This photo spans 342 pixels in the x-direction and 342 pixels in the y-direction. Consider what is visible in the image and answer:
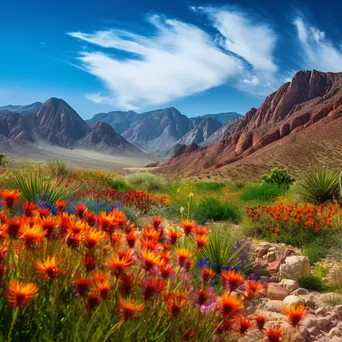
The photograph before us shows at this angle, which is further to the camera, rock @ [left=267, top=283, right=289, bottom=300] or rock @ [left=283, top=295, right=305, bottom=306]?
rock @ [left=267, top=283, right=289, bottom=300]

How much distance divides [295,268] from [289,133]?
8342 cm

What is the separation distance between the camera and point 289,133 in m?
85.5

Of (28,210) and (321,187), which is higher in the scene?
(321,187)

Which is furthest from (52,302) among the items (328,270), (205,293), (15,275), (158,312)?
(328,270)

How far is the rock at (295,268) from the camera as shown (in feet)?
19.2

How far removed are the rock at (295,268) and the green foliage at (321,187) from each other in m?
7.38

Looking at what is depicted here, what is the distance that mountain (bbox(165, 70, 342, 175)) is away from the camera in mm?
53944

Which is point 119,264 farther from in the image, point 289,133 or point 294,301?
point 289,133

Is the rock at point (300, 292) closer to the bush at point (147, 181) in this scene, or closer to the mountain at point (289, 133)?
the bush at point (147, 181)

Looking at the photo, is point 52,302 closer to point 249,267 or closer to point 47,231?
point 47,231

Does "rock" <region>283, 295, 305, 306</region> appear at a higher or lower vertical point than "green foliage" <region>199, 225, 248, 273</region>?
lower

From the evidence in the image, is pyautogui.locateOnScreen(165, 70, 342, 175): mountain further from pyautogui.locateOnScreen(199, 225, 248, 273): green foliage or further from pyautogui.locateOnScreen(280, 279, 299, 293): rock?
pyautogui.locateOnScreen(280, 279, 299, 293): rock

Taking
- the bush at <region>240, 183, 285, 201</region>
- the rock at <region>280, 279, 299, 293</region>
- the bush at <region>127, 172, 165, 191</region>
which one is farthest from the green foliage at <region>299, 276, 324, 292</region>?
the bush at <region>127, 172, 165, 191</region>

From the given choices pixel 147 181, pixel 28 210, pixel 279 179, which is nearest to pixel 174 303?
pixel 28 210
